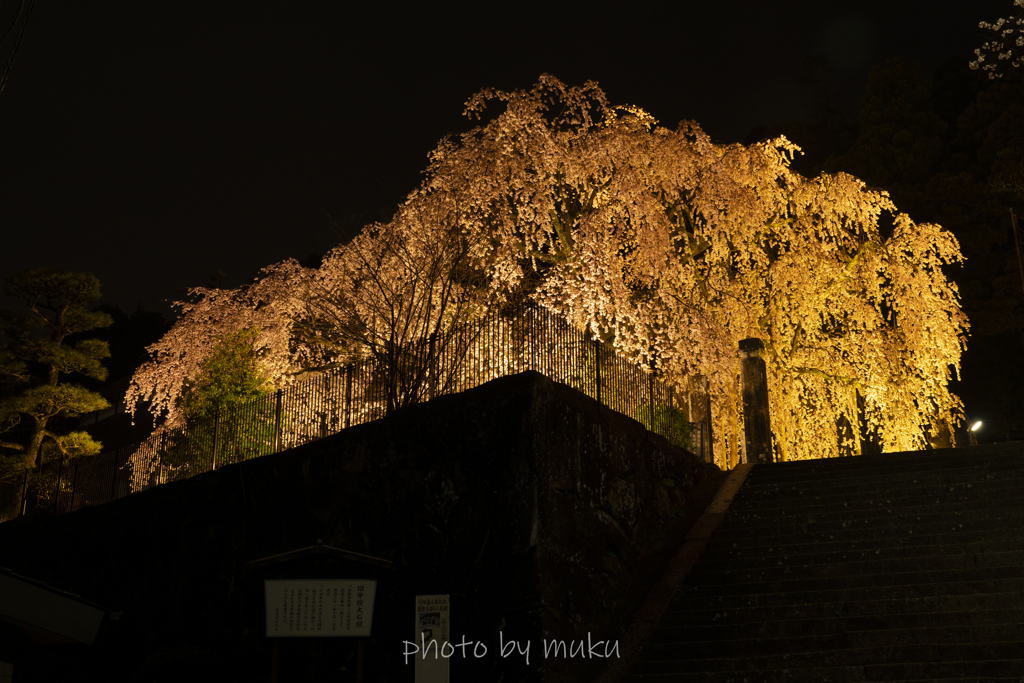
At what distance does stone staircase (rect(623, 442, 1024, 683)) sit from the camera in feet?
23.0

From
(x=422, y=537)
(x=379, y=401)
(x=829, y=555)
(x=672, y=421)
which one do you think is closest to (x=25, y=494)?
(x=379, y=401)

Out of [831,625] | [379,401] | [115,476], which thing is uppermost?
[379,401]

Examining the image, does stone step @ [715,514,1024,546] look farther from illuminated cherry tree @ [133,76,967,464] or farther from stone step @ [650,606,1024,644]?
illuminated cherry tree @ [133,76,967,464]

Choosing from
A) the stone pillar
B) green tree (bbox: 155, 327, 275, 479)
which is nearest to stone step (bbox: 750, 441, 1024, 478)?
the stone pillar

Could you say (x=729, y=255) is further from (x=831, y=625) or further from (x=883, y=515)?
(x=831, y=625)

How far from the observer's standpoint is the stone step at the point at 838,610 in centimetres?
741

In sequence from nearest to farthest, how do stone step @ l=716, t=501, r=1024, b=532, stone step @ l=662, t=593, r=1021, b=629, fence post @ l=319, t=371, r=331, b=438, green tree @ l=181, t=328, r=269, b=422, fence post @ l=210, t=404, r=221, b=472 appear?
stone step @ l=662, t=593, r=1021, b=629 < stone step @ l=716, t=501, r=1024, b=532 < fence post @ l=319, t=371, r=331, b=438 < fence post @ l=210, t=404, r=221, b=472 < green tree @ l=181, t=328, r=269, b=422

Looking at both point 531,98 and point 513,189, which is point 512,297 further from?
point 531,98

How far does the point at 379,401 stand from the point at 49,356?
566 inches

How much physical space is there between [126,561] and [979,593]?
10.8 metres

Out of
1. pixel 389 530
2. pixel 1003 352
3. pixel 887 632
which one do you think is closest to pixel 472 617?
pixel 389 530

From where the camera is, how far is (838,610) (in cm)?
784

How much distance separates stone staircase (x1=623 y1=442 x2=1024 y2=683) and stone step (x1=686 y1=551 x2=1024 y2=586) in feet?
0.05

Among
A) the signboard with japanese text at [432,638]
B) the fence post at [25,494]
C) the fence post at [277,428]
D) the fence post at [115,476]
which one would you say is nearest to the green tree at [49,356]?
the fence post at [25,494]
